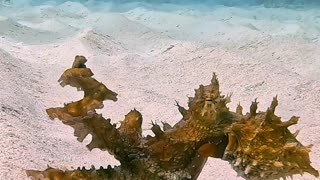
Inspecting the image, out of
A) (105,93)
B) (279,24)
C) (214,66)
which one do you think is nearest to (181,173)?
(105,93)

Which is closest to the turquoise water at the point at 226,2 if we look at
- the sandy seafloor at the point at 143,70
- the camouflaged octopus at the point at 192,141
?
the sandy seafloor at the point at 143,70

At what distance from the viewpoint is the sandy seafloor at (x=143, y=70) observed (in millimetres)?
2418

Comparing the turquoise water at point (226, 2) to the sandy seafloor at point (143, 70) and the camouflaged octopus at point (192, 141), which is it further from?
the camouflaged octopus at point (192, 141)

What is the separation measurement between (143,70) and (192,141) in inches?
128

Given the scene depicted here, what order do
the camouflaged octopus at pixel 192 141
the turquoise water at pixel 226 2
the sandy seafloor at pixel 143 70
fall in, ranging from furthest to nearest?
the turquoise water at pixel 226 2 → the sandy seafloor at pixel 143 70 → the camouflaged octopus at pixel 192 141

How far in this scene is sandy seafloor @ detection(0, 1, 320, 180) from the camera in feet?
7.93

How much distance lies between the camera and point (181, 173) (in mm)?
1397

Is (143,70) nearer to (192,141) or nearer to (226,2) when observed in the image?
(192,141)

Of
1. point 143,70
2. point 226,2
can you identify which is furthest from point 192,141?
point 226,2

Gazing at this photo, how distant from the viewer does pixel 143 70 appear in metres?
4.61

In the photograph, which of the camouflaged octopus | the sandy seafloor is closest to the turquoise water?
the sandy seafloor

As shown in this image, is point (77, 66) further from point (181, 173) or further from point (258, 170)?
point (258, 170)

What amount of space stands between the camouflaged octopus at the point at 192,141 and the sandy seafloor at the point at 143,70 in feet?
1.93

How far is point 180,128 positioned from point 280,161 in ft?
1.08
